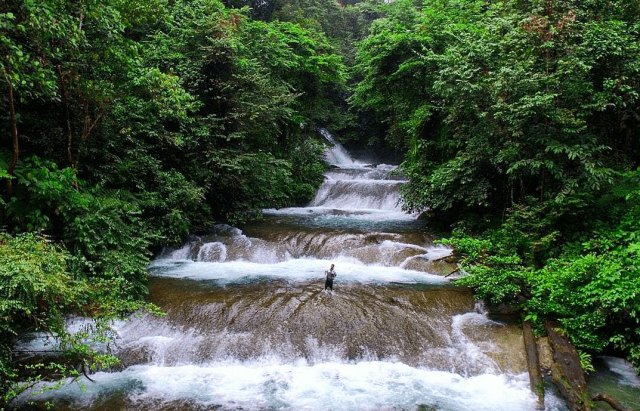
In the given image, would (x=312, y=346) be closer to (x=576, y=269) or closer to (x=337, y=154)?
(x=576, y=269)

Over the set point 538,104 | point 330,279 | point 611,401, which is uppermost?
point 538,104

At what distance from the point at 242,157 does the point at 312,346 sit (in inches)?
269

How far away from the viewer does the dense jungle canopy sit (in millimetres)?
5570

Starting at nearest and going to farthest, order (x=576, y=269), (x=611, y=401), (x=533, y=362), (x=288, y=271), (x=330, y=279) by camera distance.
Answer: (x=611, y=401) < (x=533, y=362) < (x=576, y=269) < (x=330, y=279) < (x=288, y=271)

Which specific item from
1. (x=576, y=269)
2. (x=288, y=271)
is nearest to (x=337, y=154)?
(x=288, y=271)

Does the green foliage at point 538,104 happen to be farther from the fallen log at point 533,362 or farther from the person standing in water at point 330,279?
the person standing in water at point 330,279

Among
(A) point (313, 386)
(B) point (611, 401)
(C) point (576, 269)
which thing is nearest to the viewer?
(B) point (611, 401)

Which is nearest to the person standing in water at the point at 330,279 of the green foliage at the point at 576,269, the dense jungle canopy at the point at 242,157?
the green foliage at the point at 576,269

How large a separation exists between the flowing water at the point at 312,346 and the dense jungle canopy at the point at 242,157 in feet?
2.20

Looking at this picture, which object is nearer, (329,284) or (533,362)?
(533,362)

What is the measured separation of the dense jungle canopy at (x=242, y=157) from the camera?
557 cm

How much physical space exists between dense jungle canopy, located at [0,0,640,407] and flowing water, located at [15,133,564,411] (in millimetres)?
671

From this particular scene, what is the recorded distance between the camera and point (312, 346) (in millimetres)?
6273

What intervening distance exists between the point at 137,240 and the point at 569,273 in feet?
26.5
